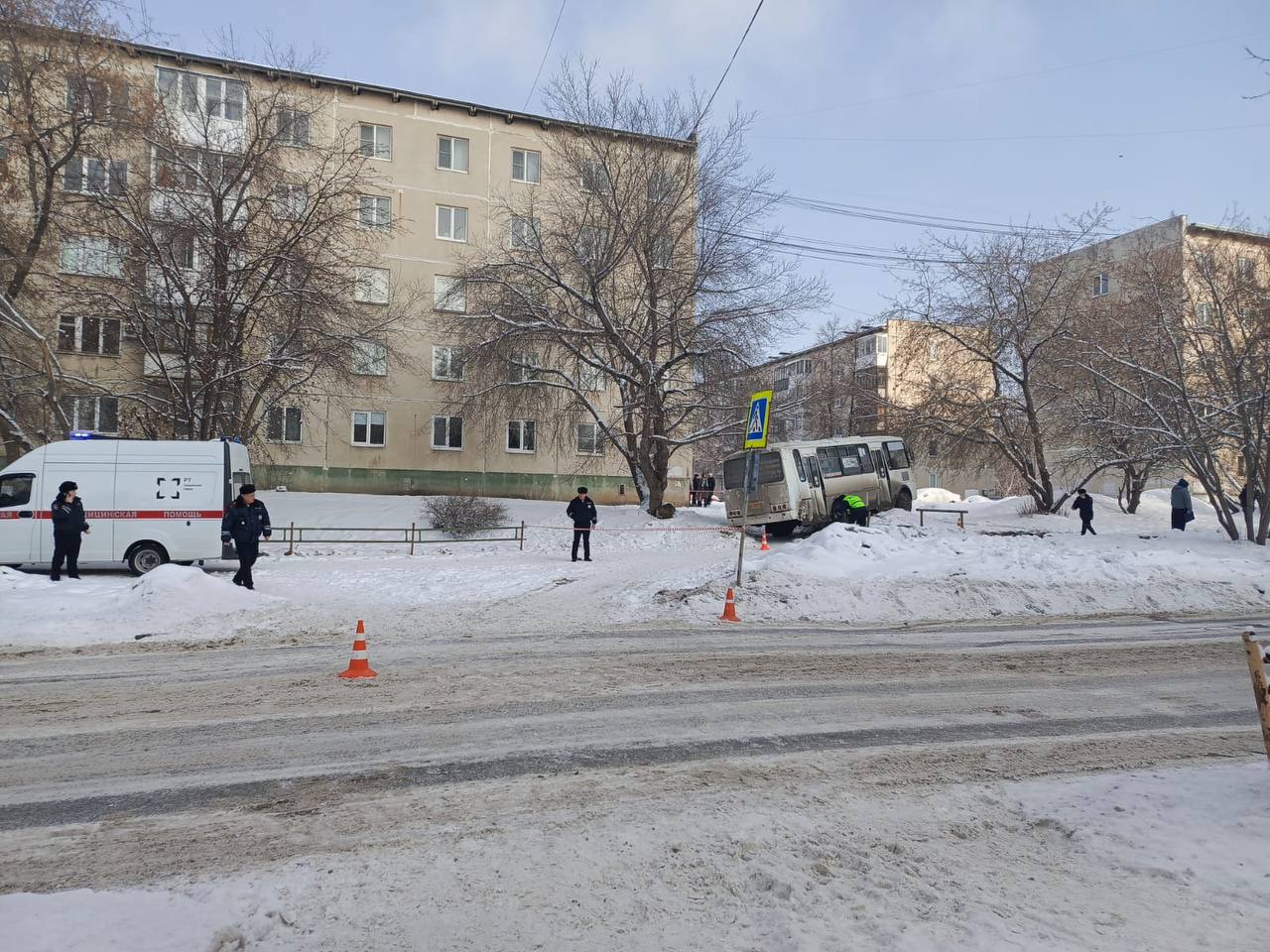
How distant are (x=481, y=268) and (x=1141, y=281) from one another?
826 inches

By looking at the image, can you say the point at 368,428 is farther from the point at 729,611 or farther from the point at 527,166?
the point at 729,611

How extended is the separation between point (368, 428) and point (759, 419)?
92.9ft

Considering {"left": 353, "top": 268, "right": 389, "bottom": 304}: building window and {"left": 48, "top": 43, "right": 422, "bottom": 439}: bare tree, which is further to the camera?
{"left": 353, "top": 268, "right": 389, "bottom": 304}: building window

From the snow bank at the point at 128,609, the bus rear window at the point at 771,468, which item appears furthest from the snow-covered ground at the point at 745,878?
the bus rear window at the point at 771,468

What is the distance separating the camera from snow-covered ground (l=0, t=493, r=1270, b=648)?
11266 millimetres

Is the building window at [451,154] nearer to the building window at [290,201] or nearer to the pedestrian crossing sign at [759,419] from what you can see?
the building window at [290,201]

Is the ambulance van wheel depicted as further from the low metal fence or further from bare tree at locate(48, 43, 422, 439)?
bare tree at locate(48, 43, 422, 439)

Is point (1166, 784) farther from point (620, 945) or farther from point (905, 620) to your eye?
point (905, 620)

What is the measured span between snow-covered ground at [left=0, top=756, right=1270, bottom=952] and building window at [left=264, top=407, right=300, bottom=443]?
23.7 m

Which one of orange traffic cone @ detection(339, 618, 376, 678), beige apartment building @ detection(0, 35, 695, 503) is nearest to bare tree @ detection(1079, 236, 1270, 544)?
beige apartment building @ detection(0, 35, 695, 503)

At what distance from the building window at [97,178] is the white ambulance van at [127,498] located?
33.3ft

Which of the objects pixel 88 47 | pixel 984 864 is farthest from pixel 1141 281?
pixel 88 47

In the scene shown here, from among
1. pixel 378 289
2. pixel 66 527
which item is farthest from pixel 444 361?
pixel 66 527

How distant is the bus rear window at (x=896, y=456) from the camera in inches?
1084
